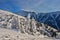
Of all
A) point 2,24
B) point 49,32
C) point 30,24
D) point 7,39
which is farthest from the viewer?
point 49,32

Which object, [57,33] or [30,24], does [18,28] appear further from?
[57,33]

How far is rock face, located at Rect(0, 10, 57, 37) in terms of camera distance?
721cm

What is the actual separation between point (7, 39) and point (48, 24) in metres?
3.13

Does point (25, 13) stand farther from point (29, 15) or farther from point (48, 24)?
point (48, 24)

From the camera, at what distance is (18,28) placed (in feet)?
23.6

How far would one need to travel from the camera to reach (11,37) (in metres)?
5.99

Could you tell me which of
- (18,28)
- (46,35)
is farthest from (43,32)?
(18,28)

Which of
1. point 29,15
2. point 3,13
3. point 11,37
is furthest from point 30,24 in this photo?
point 11,37

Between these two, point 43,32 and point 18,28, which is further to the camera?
point 43,32

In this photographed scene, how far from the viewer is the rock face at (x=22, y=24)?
7207 mm

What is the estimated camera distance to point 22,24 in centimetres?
743

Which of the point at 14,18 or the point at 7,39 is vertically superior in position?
the point at 14,18

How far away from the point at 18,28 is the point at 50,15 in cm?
202

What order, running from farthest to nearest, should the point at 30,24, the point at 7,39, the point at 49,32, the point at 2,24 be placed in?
the point at 49,32, the point at 30,24, the point at 2,24, the point at 7,39
